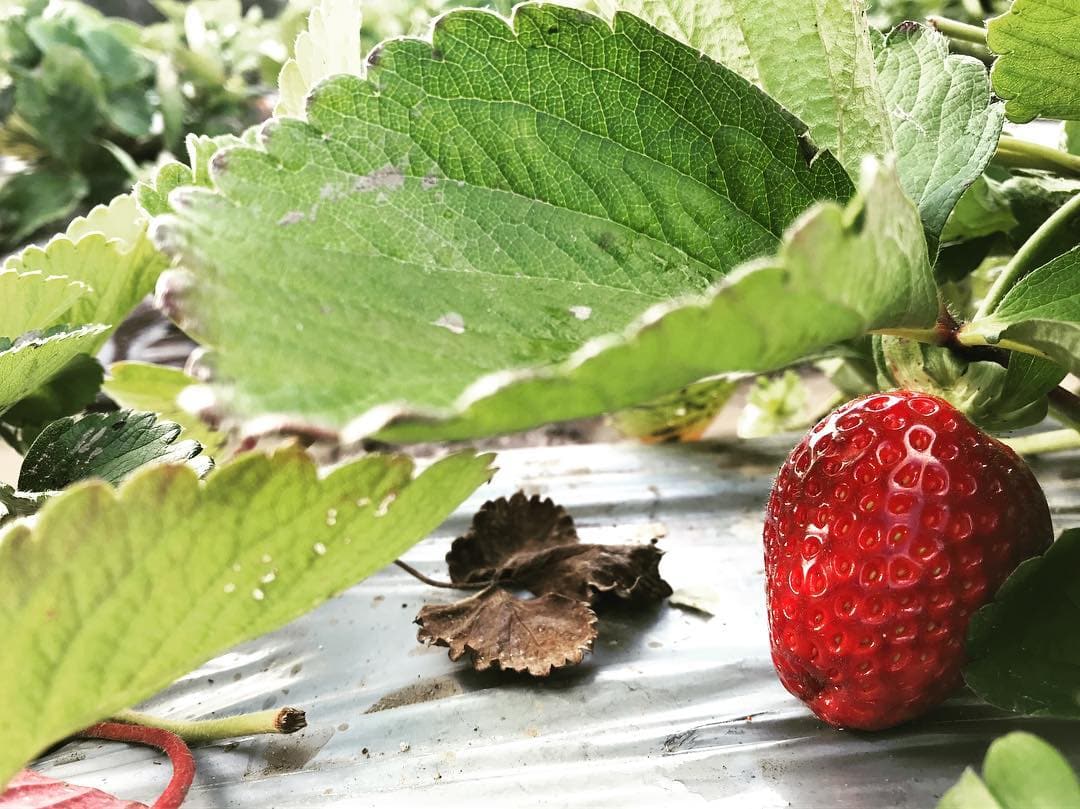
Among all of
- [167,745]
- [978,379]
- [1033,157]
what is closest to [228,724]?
[167,745]

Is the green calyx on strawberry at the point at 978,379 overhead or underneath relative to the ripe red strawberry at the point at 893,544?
overhead

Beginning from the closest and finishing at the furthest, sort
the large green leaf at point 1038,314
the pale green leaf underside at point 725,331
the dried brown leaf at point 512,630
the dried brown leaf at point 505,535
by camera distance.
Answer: the pale green leaf underside at point 725,331 < the large green leaf at point 1038,314 < the dried brown leaf at point 512,630 < the dried brown leaf at point 505,535

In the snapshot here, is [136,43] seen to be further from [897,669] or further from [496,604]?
[897,669]

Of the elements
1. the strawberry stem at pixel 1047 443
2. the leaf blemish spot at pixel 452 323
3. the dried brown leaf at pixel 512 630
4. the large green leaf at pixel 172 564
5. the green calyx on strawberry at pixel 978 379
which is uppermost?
the leaf blemish spot at pixel 452 323

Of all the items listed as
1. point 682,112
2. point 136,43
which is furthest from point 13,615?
point 136,43

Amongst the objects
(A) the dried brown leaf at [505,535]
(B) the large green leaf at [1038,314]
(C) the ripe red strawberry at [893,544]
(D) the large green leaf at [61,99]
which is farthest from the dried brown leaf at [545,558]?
(D) the large green leaf at [61,99]

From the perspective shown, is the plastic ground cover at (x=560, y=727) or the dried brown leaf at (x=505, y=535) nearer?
the plastic ground cover at (x=560, y=727)

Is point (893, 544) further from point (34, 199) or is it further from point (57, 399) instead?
→ point (34, 199)

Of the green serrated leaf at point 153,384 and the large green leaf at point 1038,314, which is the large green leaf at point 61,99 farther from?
the large green leaf at point 1038,314
